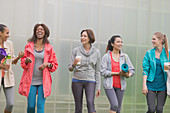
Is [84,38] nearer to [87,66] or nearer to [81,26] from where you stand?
[87,66]

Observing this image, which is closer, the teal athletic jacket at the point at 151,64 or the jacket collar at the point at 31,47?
the jacket collar at the point at 31,47

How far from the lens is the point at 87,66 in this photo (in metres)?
4.56

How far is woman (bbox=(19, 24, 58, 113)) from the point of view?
4207mm

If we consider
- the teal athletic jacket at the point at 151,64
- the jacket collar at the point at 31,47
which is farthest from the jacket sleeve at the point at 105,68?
the jacket collar at the point at 31,47

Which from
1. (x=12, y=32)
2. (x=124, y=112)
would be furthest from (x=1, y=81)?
(x=124, y=112)

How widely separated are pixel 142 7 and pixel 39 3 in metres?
2.48

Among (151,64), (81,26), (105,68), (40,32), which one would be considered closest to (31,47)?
(40,32)

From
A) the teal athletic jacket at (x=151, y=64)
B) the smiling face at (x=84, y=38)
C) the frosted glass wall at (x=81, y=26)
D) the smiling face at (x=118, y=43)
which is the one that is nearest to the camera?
the teal athletic jacket at (x=151, y=64)

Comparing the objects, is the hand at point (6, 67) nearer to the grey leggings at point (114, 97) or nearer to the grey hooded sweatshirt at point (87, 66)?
the grey hooded sweatshirt at point (87, 66)

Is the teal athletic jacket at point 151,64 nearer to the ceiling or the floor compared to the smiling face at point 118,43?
nearer to the floor

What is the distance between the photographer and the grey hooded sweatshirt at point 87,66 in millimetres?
4504

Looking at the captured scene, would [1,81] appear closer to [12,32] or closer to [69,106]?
[12,32]

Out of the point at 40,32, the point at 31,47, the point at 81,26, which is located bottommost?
the point at 31,47

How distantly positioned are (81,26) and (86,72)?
5.66 ft
